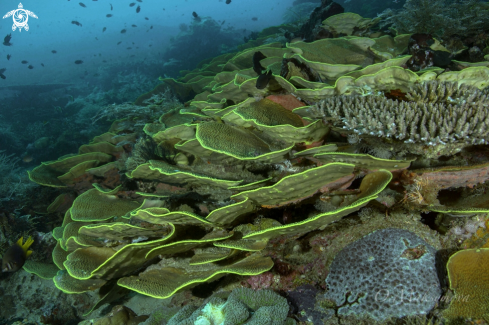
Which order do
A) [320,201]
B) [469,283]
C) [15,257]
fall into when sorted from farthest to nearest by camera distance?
[15,257] → [320,201] → [469,283]

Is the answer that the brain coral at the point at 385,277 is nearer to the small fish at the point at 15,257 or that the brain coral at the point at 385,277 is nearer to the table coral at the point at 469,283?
the table coral at the point at 469,283

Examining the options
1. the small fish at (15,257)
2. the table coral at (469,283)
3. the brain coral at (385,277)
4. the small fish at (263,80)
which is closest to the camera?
the table coral at (469,283)

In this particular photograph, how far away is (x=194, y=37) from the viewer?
2347 centimetres

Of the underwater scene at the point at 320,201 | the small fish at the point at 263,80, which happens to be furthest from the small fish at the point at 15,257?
the small fish at the point at 263,80

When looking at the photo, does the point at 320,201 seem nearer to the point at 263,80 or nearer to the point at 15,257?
the point at 263,80

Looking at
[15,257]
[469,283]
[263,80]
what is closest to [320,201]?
[469,283]

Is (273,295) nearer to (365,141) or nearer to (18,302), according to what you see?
(365,141)

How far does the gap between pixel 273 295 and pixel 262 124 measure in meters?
1.73

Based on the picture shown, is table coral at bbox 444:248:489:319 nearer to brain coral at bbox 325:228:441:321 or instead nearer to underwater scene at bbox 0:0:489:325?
underwater scene at bbox 0:0:489:325

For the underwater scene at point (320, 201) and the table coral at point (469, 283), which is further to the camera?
the underwater scene at point (320, 201)

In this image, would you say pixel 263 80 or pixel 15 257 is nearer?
pixel 263 80

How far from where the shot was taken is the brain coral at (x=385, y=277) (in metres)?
1.86

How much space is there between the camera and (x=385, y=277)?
1.94 m

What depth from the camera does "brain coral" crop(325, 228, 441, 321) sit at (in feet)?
6.11
